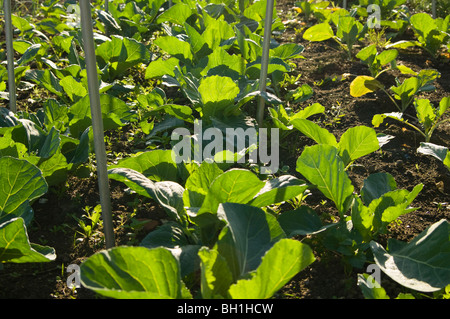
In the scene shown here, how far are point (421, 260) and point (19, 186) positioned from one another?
1.38 m

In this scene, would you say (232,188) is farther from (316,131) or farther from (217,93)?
(217,93)

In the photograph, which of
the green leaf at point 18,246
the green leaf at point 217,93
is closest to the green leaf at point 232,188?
the green leaf at point 18,246

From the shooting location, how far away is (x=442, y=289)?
1701 mm

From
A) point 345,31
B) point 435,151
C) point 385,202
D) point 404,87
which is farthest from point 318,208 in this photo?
point 345,31

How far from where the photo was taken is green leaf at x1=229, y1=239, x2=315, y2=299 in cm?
144

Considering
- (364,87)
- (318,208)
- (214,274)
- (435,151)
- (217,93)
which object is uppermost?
(217,93)

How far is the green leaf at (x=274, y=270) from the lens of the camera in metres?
1.44

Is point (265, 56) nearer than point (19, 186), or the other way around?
point (19, 186)

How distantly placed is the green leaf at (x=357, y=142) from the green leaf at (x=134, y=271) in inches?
42.5

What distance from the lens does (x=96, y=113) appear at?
1.80m

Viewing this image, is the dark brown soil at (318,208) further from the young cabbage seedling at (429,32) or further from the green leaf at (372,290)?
the young cabbage seedling at (429,32)

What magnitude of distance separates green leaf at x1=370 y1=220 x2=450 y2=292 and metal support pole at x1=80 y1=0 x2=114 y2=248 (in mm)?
924

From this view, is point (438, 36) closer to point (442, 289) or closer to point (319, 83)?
point (319, 83)

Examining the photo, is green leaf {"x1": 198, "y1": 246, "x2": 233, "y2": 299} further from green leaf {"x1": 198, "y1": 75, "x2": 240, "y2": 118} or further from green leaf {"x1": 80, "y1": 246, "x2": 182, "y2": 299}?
green leaf {"x1": 198, "y1": 75, "x2": 240, "y2": 118}
